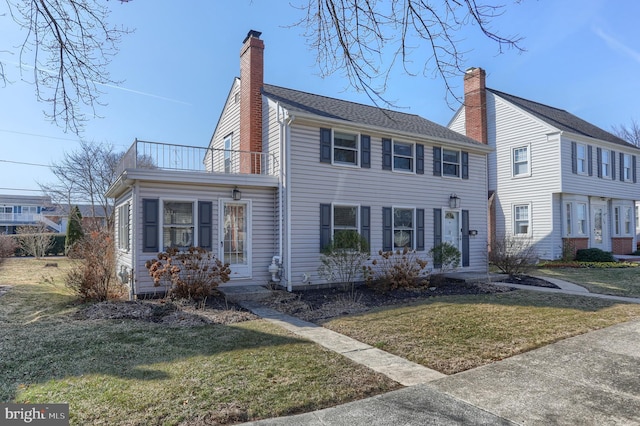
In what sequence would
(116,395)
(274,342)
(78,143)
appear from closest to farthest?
(116,395), (274,342), (78,143)

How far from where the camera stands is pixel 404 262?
11703 mm

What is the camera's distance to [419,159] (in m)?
12.5

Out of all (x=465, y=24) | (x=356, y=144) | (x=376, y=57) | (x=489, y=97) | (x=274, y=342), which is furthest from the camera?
(x=489, y=97)

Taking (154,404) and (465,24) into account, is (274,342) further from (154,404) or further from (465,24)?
(465,24)

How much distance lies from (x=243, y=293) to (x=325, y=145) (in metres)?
4.63

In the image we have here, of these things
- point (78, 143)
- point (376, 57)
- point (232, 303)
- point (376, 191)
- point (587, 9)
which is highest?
point (78, 143)

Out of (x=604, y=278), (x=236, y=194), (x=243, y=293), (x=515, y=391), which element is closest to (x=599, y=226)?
(x=604, y=278)

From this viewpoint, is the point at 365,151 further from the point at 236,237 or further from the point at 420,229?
the point at 236,237

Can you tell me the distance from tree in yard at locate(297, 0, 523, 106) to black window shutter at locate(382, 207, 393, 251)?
24.4 ft

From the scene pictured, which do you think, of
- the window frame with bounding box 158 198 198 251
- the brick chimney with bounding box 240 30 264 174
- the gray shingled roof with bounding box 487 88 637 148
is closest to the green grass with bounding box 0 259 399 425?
the window frame with bounding box 158 198 198 251

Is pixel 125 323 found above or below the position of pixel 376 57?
below

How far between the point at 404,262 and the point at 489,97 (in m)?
12.5

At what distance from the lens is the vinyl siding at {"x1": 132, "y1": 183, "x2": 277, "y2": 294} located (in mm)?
8922

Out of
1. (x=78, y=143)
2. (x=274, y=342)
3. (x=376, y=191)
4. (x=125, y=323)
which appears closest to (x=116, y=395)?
(x=274, y=342)
